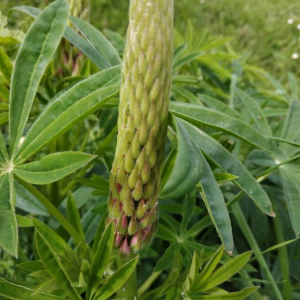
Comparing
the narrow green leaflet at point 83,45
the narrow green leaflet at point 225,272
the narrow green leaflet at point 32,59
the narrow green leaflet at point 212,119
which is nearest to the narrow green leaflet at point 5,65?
the narrow green leaflet at point 83,45

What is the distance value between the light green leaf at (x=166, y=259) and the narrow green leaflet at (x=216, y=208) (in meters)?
0.32

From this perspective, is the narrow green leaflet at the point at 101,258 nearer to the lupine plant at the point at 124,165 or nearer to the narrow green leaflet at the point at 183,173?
the lupine plant at the point at 124,165

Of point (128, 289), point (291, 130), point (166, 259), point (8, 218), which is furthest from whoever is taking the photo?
point (291, 130)

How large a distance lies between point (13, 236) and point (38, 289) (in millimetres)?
155

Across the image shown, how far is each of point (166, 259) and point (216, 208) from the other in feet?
1.13

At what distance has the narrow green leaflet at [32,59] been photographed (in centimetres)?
80

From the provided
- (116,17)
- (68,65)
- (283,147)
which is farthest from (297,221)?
(116,17)

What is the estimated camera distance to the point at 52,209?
82 cm

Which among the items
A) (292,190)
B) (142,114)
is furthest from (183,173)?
(292,190)

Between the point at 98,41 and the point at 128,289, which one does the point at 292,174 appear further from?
the point at 98,41

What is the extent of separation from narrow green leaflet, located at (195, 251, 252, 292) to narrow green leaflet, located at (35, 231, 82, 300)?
252 millimetres

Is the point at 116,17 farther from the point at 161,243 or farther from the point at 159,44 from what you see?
the point at 159,44

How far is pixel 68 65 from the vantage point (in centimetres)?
112

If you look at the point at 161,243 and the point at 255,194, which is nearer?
the point at 255,194
